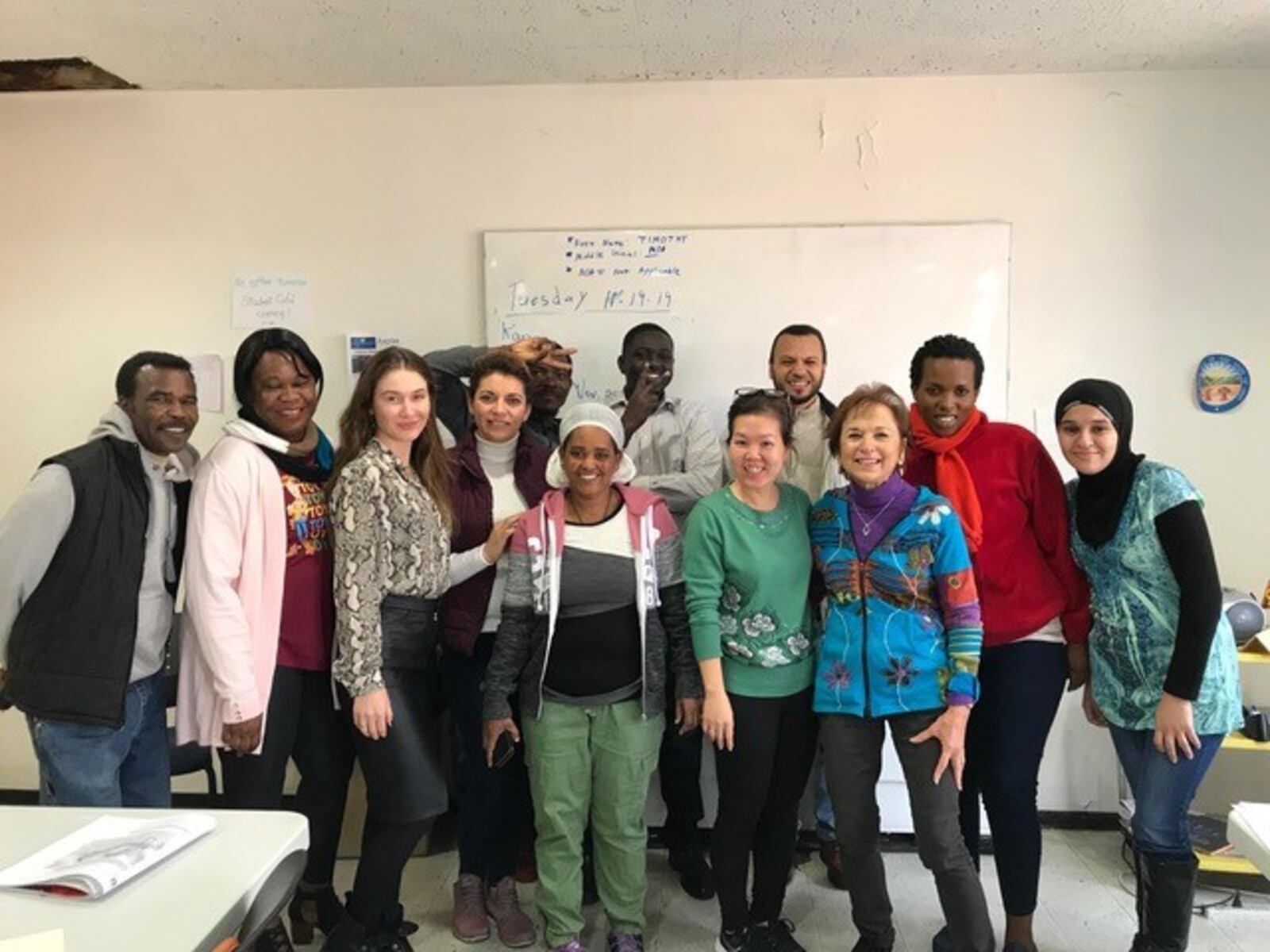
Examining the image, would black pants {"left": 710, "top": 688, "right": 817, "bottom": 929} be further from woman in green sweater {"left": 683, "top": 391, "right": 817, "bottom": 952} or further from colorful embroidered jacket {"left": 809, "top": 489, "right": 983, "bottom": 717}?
colorful embroidered jacket {"left": 809, "top": 489, "right": 983, "bottom": 717}

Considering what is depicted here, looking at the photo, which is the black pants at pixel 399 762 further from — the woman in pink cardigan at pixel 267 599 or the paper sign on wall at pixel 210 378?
the paper sign on wall at pixel 210 378

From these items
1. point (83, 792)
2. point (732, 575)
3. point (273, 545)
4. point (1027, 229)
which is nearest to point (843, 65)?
point (1027, 229)

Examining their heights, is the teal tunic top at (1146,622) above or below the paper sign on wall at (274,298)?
below

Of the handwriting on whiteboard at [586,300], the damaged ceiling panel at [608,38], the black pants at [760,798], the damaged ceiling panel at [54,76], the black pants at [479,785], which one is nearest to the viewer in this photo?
the black pants at [760,798]

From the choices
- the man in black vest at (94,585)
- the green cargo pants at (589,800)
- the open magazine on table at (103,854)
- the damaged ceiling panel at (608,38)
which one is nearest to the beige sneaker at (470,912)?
the green cargo pants at (589,800)

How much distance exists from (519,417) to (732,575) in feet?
2.19

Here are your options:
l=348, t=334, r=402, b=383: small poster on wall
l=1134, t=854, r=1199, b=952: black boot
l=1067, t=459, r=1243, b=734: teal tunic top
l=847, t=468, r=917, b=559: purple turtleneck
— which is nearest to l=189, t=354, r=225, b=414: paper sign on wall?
l=348, t=334, r=402, b=383: small poster on wall

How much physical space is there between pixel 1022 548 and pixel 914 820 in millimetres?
676

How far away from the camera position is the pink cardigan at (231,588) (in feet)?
5.56

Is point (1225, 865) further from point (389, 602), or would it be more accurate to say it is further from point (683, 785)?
point (389, 602)

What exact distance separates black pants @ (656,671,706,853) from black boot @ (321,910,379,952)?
924 millimetres

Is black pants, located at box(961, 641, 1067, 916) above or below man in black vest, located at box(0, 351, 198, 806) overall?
below

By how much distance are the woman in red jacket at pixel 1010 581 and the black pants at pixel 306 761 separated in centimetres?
153

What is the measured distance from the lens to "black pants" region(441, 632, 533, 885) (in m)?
2.09
